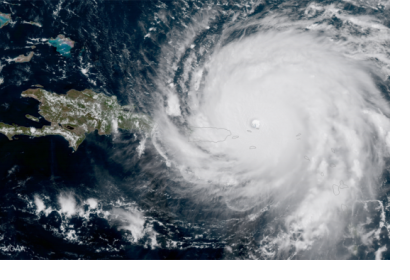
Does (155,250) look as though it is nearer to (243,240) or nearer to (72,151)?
(243,240)

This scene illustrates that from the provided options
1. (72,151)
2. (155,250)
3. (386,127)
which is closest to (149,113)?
(72,151)

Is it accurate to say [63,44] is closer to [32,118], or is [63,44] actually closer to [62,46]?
[62,46]

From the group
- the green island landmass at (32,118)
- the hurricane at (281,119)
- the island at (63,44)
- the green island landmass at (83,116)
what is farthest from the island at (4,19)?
the hurricane at (281,119)

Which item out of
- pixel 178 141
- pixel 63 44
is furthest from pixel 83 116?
pixel 178 141

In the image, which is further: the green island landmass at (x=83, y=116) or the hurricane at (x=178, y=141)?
the green island landmass at (x=83, y=116)

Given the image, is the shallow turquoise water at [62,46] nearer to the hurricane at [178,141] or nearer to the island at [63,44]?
the island at [63,44]

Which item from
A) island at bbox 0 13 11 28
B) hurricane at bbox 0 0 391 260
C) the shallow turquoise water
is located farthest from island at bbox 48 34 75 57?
island at bbox 0 13 11 28
